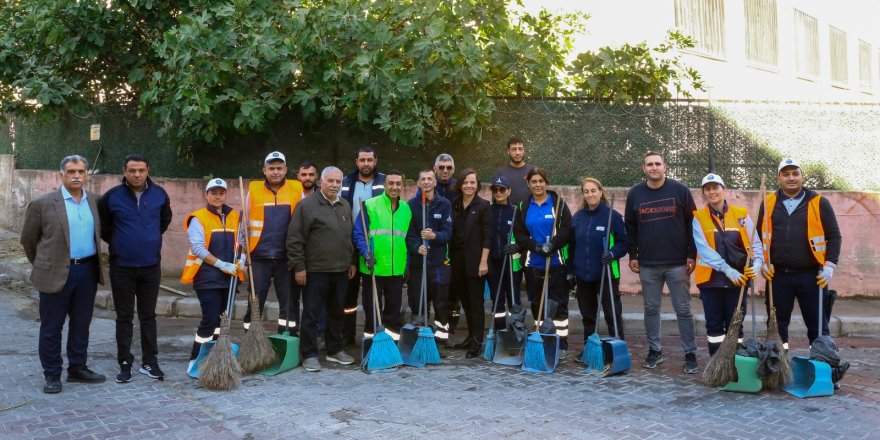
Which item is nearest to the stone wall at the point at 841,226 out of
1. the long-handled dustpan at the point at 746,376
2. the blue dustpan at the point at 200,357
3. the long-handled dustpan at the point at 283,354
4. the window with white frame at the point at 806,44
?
the long-handled dustpan at the point at 283,354

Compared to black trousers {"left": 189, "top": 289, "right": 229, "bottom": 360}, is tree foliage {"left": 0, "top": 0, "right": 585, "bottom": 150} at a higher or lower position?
higher

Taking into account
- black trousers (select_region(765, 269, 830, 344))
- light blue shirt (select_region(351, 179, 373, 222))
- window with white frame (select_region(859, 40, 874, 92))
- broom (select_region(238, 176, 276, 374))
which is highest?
window with white frame (select_region(859, 40, 874, 92))

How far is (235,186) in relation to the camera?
11438 mm

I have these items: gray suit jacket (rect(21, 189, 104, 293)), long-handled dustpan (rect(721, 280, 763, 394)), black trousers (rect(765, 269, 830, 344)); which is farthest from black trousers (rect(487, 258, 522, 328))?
gray suit jacket (rect(21, 189, 104, 293))

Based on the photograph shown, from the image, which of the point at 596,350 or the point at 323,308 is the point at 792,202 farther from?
the point at 323,308

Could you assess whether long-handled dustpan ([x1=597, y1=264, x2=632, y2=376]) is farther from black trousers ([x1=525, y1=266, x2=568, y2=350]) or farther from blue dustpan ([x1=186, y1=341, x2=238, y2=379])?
blue dustpan ([x1=186, y1=341, x2=238, y2=379])

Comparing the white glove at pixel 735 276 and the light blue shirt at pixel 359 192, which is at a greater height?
the light blue shirt at pixel 359 192

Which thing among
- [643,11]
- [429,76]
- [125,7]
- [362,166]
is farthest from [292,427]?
[643,11]

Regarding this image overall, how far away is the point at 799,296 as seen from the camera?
6.61 meters

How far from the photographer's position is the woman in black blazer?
763 centimetres

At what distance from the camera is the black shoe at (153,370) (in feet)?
21.3

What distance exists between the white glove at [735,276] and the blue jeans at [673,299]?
1.57 feet

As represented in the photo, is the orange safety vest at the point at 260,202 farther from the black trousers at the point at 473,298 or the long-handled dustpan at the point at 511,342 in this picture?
the long-handled dustpan at the point at 511,342

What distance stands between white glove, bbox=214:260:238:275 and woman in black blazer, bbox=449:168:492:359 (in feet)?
7.28
